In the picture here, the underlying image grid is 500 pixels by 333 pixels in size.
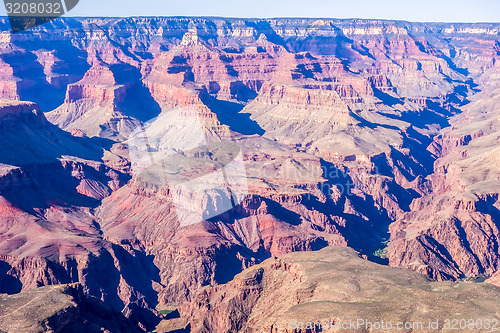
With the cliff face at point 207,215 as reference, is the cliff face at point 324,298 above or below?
above

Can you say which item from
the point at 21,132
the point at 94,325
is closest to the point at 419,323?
the point at 94,325

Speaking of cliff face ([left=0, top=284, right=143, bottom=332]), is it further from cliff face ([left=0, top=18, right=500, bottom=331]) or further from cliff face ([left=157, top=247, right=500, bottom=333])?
cliff face ([left=0, top=18, right=500, bottom=331])

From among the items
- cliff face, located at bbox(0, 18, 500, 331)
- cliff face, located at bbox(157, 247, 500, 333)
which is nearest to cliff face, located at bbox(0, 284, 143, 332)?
cliff face, located at bbox(157, 247, 500, 333)

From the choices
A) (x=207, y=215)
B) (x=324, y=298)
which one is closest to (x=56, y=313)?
(x=324, y=298)

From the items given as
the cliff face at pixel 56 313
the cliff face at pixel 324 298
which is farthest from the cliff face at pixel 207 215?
the cliff face at pixel 56 313

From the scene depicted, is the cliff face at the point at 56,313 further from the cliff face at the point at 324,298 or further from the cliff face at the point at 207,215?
the cliff face at the point at 207,215

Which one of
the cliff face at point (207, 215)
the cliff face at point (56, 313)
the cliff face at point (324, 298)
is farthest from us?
the cliff face at point (207, 215)

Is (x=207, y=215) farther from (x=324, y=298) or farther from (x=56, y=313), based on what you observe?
(x=56, y=313)

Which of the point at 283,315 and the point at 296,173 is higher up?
the point at 283,315

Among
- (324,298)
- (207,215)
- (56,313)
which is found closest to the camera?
(56,313)

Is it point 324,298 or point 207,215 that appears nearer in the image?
point 324,298

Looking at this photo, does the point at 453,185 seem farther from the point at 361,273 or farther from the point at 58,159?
the point at 58,159
